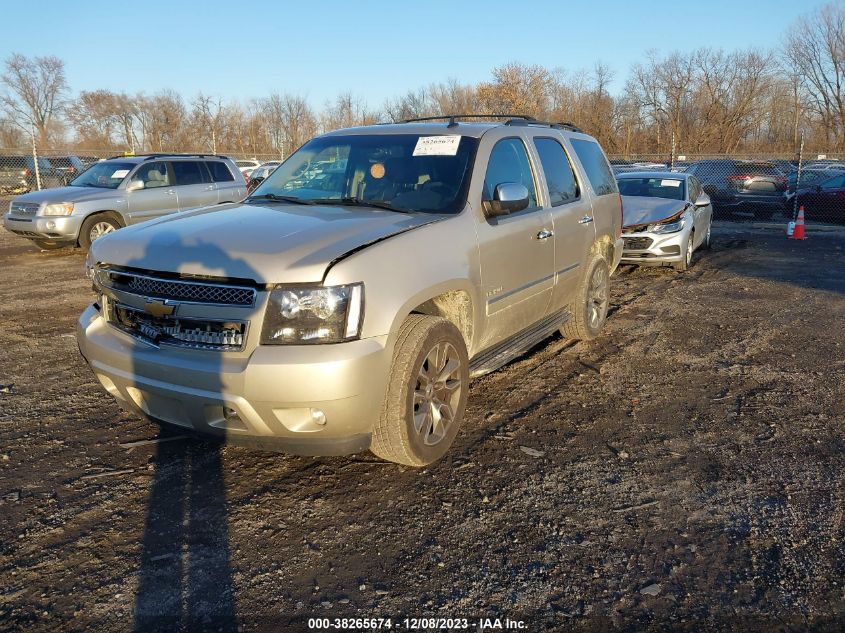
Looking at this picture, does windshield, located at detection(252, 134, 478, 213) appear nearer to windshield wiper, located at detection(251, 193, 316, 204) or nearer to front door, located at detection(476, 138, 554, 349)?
windshield wiper, located at detection(251, 193, 316, 204)

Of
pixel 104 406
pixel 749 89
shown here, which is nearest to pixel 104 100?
pixel 749 89

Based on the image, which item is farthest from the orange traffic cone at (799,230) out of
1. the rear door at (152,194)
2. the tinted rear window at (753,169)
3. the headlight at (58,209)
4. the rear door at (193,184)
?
the headlight at (58,209)

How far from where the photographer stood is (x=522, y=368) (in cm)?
555

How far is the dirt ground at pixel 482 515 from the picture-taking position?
2.62 metres

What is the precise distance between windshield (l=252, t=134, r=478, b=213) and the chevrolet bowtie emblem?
1427 millimetres

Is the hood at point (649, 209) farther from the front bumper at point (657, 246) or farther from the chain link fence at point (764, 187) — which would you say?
the chain link fence at point (764, 187)

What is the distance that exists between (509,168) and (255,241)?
2073 mm

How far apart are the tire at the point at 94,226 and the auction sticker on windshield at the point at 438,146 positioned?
893 cm

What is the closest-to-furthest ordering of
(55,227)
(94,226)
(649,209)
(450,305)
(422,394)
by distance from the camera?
(422,394)
(450,305)
(649,209)
(55,227)
(94,226)

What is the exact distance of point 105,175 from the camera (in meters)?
12.3

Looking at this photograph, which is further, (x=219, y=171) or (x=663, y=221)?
(x=219, y=171)

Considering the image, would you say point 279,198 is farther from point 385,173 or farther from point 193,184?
point 193,184

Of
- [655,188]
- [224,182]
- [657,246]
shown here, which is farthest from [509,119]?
[224,182]

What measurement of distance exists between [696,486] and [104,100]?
68316 mm
